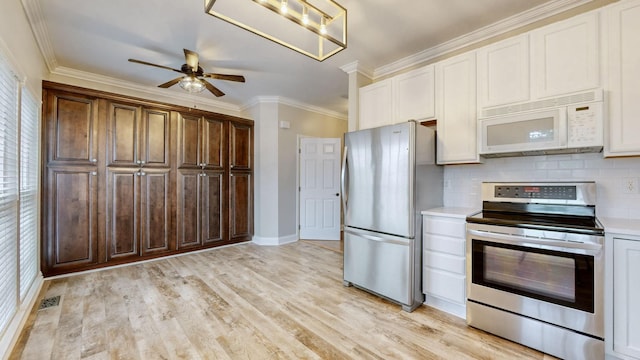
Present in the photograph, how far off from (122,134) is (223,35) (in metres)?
2.00

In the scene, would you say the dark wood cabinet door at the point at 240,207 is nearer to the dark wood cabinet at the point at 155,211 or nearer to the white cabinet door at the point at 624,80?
the dark wood cabinet at the point at 155,211

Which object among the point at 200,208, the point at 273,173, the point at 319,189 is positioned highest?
the point at 273,173

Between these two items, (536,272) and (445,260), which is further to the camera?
(445,260)

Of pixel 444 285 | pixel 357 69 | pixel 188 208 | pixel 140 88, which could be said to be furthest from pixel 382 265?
pixel 140 88

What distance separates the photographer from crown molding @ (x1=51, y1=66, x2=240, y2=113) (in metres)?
3.46

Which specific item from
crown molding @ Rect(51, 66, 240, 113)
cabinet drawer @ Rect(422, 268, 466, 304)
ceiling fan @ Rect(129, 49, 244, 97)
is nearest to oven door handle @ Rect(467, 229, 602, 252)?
cabinet drawer @ Rect(422, 268, 466, 304)

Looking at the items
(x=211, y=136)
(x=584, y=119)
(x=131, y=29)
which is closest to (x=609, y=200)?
(x=584, y=119)

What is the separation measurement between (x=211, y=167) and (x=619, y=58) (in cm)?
457

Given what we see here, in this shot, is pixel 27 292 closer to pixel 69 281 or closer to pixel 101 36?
pixel 69 281

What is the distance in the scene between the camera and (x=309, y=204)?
16.8 ft

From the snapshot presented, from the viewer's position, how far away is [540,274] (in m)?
1.78

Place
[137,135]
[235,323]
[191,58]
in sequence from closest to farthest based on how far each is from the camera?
[235,323], [191,58], [137,135]

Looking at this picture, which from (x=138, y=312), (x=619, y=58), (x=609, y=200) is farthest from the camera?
(x=138, y=312)

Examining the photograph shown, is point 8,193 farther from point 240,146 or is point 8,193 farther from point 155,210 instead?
point 240,146
